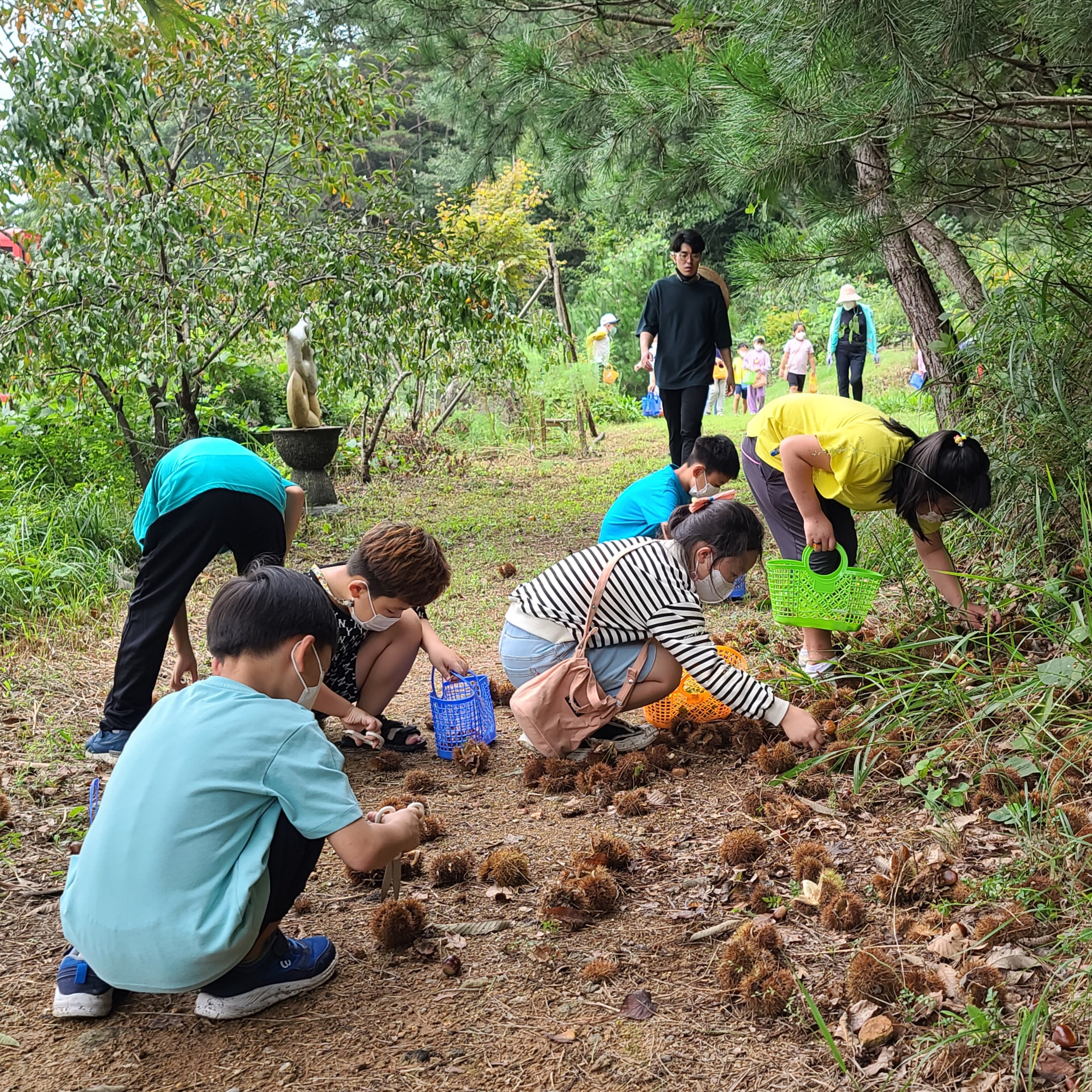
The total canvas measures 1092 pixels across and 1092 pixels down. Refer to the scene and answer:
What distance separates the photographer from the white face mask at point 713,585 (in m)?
3.34

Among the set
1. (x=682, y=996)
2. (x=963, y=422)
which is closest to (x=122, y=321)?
(x=963, y=422)

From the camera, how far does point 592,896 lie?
2.47 metres

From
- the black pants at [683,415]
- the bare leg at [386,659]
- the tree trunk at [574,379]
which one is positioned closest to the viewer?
the bare leg at [386,659]

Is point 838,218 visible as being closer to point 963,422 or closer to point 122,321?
point 963,422

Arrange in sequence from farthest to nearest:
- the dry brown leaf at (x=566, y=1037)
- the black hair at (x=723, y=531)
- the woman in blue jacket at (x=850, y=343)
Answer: the woman in blue jacket at (x=850, y=343), the black hair at (x=723, y=531), the dry brown leaf at (x=566, y=1037)

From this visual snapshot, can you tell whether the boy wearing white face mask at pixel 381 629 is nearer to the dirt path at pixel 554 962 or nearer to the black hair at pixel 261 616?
the dirt path at pixel 554 962

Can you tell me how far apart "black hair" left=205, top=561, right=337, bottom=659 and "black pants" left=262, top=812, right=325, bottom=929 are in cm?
36

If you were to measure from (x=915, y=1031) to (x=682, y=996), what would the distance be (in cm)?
48

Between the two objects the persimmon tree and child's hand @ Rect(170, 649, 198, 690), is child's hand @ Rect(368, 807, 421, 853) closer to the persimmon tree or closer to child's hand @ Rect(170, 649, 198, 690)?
child's hand @ Rect(170, 649, 198, 690)

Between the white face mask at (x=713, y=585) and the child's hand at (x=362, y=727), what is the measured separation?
1236mm

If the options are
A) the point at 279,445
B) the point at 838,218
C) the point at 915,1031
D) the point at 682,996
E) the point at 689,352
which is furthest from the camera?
the point at 279,445

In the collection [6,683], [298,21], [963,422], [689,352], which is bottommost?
[6,683]

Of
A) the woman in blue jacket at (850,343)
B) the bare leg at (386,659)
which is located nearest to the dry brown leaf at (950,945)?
the bare leg at (386,659)

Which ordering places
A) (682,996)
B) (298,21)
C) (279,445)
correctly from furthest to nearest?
(279,445), (298,21), (682,996)
